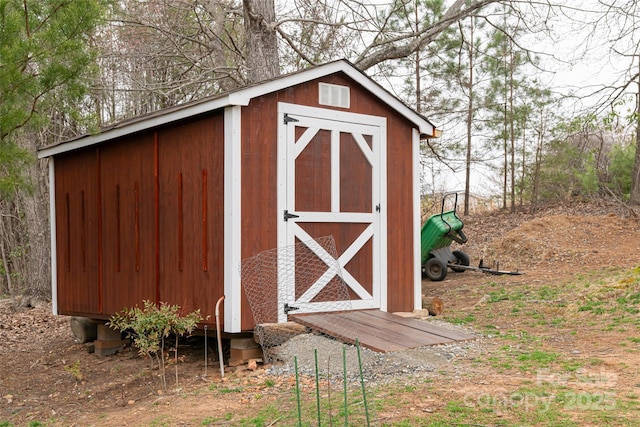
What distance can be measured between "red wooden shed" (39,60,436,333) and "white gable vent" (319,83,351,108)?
1cm

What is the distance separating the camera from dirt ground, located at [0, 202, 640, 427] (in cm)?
530

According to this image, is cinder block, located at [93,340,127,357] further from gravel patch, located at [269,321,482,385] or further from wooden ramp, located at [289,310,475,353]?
gravel patch, located at [269,321,482,385]

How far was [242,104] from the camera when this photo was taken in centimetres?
682

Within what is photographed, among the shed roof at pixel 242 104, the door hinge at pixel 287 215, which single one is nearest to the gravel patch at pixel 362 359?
the door hinge at pixel 287 215

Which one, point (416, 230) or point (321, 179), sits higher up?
point (321, 179)

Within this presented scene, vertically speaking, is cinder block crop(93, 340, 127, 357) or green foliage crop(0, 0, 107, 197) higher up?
green foliage crop(0, 0, 107, 197)

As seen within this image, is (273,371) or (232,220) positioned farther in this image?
(232,220)

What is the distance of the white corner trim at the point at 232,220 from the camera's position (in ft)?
→ 22.3

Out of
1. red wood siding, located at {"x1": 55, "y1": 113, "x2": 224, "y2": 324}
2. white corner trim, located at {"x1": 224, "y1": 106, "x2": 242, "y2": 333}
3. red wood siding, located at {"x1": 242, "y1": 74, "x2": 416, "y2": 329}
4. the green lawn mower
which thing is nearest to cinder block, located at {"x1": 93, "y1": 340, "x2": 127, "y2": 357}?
red wood siding, located at {"x1": 55, "y1": 113, "x2": 224, "y2": 324}

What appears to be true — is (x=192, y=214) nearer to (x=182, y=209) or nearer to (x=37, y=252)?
(x=182, y=209)

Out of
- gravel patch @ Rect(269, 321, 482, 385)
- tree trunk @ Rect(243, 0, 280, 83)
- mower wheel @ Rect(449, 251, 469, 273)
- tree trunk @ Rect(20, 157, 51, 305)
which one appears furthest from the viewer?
tree trunk @ Rect(20, 157, 51, 305)

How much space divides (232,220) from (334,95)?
190 cm

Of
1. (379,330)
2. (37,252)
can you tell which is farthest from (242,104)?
(37,252)

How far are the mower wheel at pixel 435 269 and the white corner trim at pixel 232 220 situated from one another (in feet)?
19.4
